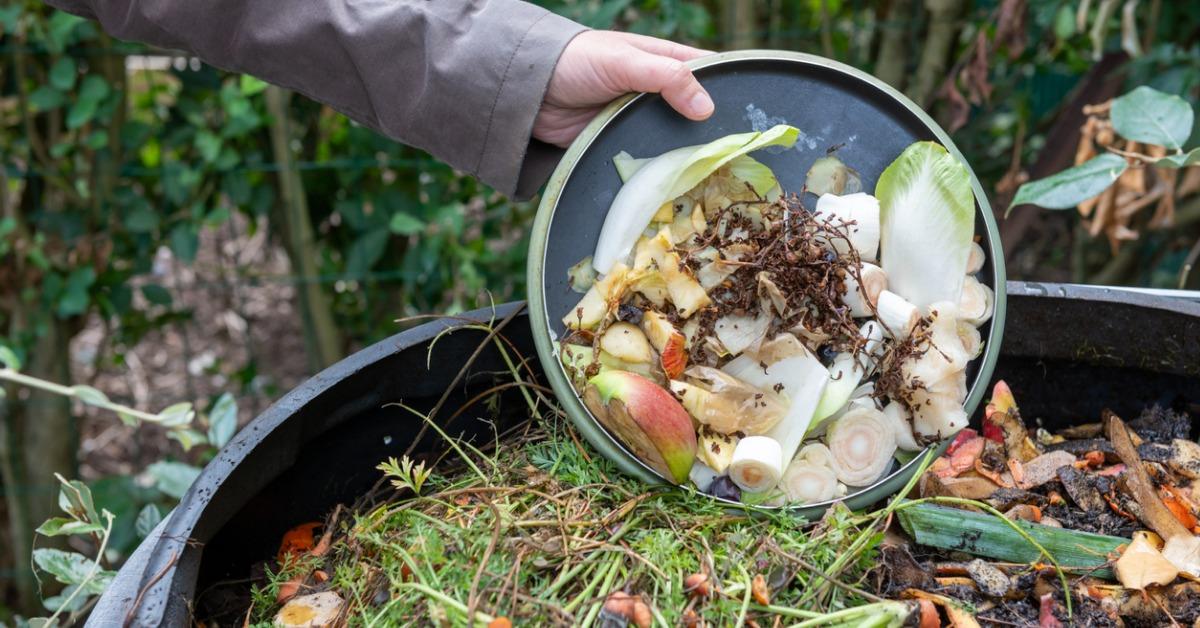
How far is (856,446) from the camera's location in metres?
1.17

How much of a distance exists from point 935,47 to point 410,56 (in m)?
1.76

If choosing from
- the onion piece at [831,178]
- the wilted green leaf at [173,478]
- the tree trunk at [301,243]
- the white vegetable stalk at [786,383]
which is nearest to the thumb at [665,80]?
the onion piece at [831,178]

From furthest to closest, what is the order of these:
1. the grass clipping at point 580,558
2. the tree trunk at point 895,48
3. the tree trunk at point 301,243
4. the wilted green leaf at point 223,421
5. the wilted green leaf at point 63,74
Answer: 1. the tree trunk at point 895,48
2. the tree trunk at point 301,243
3. the wilted green leaf at point 63,74
4. the wilted green leaf at point 223,421
5. the grass clipping at point 580,558

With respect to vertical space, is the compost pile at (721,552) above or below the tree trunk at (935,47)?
below

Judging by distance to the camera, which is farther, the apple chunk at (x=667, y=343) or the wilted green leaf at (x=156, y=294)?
the wilted green leaf at (x=156, y=294)

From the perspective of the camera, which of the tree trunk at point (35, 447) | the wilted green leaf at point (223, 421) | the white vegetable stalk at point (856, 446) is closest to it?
the white vegetable stalk at point (856, 446)

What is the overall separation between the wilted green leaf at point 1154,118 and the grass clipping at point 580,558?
2.32 feet

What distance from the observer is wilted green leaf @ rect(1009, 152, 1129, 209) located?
139cm

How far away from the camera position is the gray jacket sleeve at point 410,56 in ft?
3.96

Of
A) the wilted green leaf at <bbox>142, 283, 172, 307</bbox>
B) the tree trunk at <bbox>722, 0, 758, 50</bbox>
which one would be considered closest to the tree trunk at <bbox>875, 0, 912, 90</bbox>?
the tree trunk at <bbox>722, 0, 758, 50</bbox>

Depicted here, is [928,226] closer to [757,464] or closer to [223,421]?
[757,464]

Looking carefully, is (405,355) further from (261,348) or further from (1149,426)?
(261,348)

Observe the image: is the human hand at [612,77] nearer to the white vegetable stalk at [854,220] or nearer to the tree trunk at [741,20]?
the white vegetable stalk at [854,220]

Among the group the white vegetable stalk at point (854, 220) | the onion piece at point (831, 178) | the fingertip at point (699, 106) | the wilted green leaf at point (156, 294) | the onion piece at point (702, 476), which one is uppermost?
the fingertip at point (699, 106)
